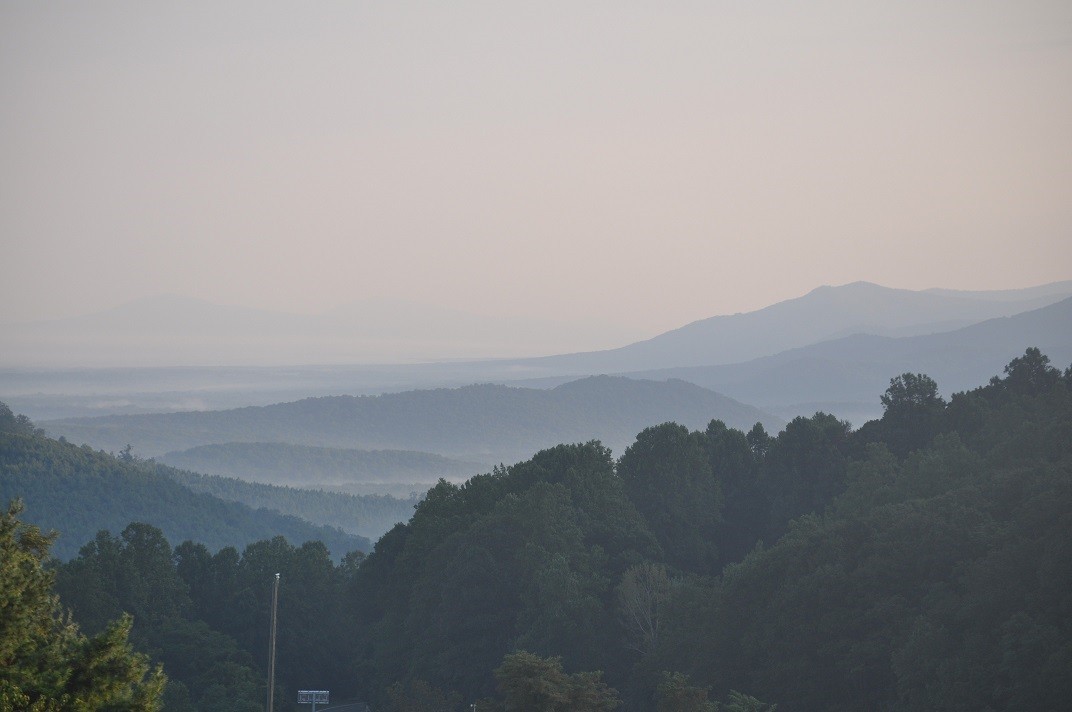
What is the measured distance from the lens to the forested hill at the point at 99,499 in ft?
401

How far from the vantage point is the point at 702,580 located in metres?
49.4

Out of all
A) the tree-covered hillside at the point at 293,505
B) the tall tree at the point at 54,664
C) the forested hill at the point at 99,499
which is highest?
the tall tree at the point at 54,664

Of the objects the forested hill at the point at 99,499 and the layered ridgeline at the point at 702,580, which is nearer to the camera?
the layered ridgeline at the point at 702,580

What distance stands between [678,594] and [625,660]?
11.7ft

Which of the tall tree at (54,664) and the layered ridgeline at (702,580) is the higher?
the tall tree at (54,664)

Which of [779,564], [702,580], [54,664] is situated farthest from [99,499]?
[54,664]

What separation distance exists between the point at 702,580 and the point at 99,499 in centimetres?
9242

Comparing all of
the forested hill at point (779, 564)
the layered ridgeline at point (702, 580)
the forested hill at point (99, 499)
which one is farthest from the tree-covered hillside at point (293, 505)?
the forested hill at point (779, 564)

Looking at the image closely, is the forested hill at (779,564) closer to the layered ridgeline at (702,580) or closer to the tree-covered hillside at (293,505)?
the layered ridgeline at (702,580)

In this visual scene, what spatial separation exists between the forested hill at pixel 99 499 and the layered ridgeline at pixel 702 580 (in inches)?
2170

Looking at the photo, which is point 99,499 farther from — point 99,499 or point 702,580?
point 702,580

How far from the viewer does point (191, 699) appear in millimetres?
53375

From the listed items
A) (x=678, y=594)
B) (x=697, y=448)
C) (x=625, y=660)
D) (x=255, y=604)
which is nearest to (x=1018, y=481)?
(x=678, y=594)

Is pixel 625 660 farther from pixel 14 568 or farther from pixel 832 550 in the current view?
pixel 14 568
